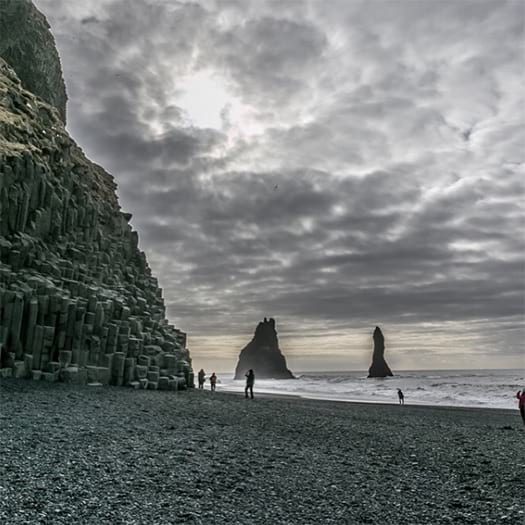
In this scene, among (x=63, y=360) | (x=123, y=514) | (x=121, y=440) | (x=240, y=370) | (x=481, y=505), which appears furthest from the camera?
(x=240, y=370)

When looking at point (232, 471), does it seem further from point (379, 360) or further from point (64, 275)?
point (379, 360)

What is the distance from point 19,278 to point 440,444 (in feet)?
77.1

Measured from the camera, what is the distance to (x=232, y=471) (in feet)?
37.1

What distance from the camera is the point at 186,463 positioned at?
38.1 feet

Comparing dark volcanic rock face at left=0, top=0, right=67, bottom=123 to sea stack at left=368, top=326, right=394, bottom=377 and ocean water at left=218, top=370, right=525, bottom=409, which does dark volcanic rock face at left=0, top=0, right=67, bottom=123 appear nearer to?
ocean water at left=218, top=370, right=525, bottom=409

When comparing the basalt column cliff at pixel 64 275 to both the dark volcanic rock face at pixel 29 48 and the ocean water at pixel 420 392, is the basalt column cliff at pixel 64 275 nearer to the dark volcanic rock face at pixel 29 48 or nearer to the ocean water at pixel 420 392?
the dark volcanic rock face at pixel 29 48

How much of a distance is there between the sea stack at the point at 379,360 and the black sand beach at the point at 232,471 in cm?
14610

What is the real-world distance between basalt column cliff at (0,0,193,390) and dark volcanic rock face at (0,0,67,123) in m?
1.16

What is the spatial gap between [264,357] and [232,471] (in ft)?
592

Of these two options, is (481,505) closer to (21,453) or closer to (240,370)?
(21,453)

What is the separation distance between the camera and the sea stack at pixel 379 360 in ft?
527

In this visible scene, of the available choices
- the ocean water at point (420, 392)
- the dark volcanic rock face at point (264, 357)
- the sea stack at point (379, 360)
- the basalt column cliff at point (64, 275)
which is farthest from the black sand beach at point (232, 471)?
the dark volcanic rock face at point (264, 357)

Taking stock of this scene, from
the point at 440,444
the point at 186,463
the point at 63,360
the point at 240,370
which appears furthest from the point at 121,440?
the point at 240,370

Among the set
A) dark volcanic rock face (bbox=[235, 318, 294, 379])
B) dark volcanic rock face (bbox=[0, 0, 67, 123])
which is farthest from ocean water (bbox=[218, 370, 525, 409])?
dark volcanic rock face (bbox=[235, 318, 294, 379])
